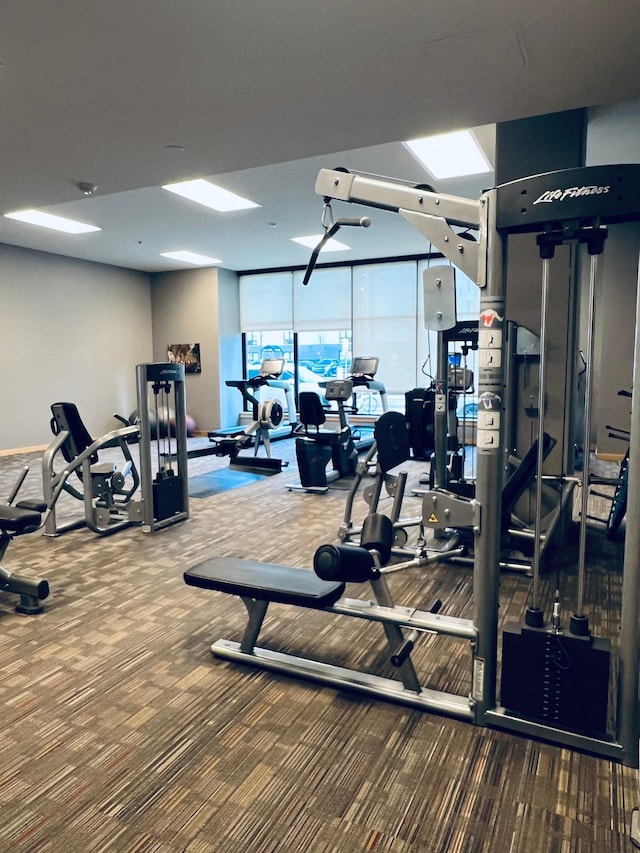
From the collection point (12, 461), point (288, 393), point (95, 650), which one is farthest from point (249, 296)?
point (95, 650)

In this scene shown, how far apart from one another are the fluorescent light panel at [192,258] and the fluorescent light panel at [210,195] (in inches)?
108

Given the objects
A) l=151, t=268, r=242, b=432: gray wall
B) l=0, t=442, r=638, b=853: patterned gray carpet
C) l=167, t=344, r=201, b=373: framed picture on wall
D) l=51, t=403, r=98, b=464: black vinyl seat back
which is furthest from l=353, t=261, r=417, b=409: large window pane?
l=0, t=442, r=638, b=853: patterned gray carpet

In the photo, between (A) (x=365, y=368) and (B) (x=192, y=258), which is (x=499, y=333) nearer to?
(A) (x=365, y=368)

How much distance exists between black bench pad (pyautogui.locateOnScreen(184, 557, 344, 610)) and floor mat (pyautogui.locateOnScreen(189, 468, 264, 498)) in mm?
3133

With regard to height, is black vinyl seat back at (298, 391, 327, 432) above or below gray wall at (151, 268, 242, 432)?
below

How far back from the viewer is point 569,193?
5.30 ft

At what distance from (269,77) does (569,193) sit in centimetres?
203

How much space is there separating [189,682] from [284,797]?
2.35ft

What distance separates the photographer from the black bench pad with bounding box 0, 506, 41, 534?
9.43 ft

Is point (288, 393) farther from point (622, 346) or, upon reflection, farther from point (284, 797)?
point (284, 797)

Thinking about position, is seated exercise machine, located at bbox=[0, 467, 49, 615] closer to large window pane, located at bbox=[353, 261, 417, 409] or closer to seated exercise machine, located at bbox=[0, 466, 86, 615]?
seated exercise machine, located at bbox=[0, 466, 86, 615]

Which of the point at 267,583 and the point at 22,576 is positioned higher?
the point at 267,583

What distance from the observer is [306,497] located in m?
5.42

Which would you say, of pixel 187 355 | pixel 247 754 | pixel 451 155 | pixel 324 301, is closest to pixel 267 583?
pixel 247 754
